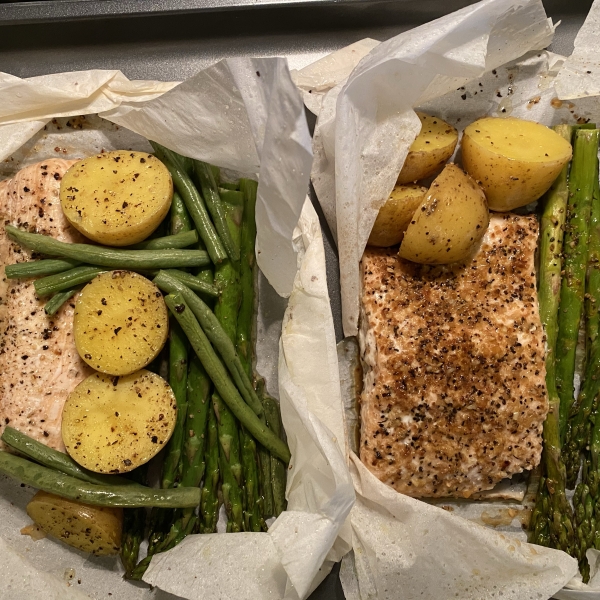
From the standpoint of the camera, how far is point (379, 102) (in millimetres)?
1974

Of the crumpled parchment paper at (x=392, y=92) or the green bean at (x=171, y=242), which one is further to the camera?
the green bean at (x=171, y=242)

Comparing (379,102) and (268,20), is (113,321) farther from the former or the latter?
(268,20)

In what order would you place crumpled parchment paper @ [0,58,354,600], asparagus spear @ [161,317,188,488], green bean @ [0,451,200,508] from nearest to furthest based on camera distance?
crumpled parchment paper @ [0,58,354,600] < green bean @ [0,451,200,508] < asparagus spear @ [161,317,188,488]

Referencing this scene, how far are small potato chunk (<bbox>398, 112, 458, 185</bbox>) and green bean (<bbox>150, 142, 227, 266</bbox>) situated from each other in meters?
0.74

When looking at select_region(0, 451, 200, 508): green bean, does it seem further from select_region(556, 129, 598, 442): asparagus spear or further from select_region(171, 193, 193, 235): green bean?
select_region(556, 129, 598, 442): asparagus spear

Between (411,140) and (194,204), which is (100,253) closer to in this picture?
(194,204)

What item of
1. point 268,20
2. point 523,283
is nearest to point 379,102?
point 268,20

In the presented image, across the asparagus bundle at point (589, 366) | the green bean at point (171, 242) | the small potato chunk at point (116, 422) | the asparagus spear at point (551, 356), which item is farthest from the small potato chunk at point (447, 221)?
the small potato chunk at point (116, 422)

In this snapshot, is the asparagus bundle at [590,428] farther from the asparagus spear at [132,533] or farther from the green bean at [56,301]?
the green bean at [56,301]

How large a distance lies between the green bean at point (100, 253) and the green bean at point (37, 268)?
0.03 metres

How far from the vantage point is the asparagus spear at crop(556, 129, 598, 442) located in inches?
84.9

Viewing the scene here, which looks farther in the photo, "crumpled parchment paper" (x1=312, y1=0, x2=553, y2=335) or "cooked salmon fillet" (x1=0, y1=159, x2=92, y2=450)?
"cooked salmon fillet" (x1=0, y1=159, x2=92, y2=450)

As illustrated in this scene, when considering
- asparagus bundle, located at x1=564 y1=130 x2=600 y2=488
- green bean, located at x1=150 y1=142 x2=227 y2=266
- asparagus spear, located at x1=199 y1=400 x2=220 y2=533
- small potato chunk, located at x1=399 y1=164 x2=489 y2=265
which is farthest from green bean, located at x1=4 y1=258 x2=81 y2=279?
asparagus bundle, located at x1=564 y1=130 x2=600 y2=488

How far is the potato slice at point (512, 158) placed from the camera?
6.44 ft
